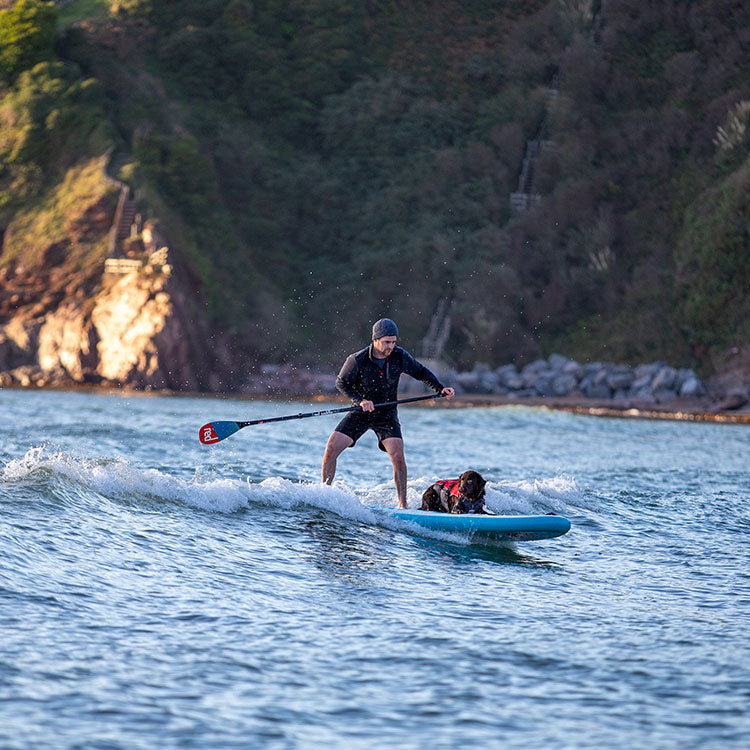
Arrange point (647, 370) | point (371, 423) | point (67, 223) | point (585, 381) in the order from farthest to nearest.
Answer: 1. point (67, 223)
2. point (585, 381)
3. point (647, 370)
4. point (371, 423)

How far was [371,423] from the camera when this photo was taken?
11.6 metres

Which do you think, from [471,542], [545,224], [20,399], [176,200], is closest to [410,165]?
[545,224]

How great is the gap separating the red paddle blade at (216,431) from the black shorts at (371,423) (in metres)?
1.50

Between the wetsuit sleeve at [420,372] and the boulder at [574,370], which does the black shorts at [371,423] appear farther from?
the boulder at [574,370]

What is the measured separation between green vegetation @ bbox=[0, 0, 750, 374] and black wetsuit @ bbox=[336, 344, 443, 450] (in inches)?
1392

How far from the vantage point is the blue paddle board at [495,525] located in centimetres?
1040

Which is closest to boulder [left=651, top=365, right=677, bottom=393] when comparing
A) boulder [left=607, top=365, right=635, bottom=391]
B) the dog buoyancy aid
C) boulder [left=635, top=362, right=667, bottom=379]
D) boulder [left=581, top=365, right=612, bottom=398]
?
boulder [left=635, top=362, right=667, bottom=379]

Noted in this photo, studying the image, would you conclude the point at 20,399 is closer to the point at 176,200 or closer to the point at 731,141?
the point at 176,200

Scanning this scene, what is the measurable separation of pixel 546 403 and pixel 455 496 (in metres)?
29.3

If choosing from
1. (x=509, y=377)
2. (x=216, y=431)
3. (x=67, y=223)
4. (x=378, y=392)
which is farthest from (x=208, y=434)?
(x=67, y=223)

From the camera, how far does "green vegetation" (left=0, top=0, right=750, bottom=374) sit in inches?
1909

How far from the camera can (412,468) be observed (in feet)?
62.1

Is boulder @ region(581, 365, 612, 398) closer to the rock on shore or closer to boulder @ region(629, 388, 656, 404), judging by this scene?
the rock on shore

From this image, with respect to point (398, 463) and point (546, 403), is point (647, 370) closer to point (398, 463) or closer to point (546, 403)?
point (546, 403)
